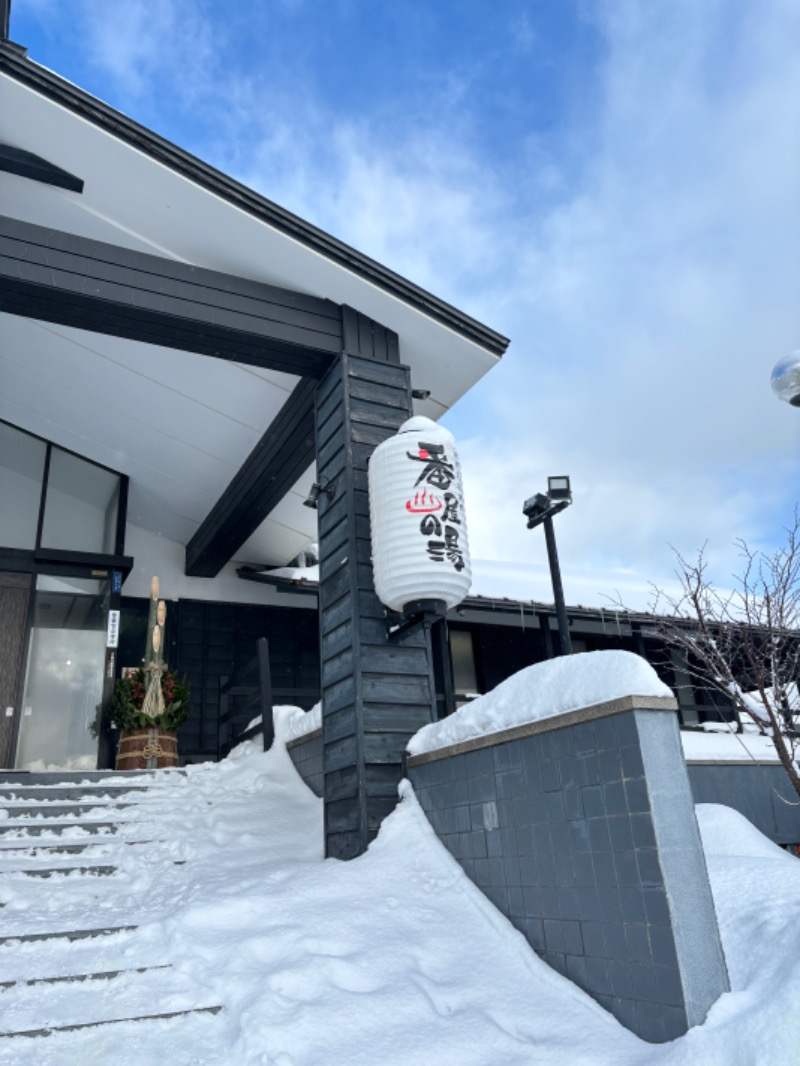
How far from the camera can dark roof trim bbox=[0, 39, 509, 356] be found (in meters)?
5.40

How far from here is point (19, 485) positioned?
9.54 m

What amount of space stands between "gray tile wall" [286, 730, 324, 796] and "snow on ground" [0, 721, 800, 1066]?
1.05m

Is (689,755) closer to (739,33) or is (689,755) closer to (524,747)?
(524,747)

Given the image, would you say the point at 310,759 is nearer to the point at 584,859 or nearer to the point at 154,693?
the point at 154,693

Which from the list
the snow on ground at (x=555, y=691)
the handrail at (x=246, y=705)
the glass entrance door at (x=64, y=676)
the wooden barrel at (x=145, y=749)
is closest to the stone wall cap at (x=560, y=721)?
the snow on ground at (x=555, y=691)

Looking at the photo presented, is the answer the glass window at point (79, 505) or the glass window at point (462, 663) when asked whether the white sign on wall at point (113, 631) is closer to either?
the glass window at point (79, 505)

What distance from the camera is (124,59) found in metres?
13.3

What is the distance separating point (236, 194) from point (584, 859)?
4.95m

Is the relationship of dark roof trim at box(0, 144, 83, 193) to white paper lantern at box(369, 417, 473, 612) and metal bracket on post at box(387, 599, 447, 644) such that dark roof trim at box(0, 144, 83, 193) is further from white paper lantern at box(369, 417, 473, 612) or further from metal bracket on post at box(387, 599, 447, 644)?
metal bracket on post at box(387, 599, 447, 644)

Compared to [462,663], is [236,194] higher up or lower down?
higher up

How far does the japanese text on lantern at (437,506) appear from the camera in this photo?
198 inches

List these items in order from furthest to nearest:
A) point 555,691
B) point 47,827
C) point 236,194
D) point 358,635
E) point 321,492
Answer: point 321,492 < point 236,194 < point 47,827 < point 358,635 < point 555,691

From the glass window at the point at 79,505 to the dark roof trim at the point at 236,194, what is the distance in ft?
17.0

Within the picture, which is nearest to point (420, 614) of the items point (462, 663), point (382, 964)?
point (382, 964)
